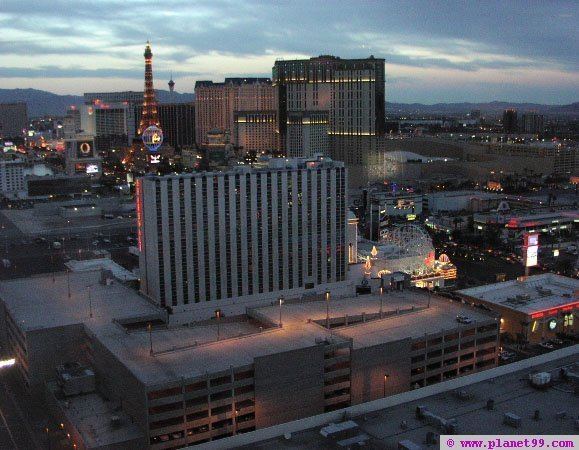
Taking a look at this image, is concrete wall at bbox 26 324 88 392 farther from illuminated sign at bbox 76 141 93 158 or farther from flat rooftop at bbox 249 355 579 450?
illuminated sign at bbox 76 141 93 158

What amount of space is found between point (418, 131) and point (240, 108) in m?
48.2

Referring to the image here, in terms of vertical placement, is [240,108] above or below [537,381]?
above

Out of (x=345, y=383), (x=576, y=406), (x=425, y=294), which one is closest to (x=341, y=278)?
(x=425, y=294)

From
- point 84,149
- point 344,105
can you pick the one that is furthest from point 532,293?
point 84,149

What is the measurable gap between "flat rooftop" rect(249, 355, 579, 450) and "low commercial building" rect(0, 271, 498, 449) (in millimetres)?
4645

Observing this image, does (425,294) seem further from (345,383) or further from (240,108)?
(240,108)

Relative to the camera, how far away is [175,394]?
18.2m

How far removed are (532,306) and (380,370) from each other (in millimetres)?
10439

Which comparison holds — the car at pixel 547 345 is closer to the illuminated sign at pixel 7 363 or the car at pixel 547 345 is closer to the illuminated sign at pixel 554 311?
the illuminated sign at pixel 554 311

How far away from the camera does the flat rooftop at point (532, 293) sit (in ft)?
95.1

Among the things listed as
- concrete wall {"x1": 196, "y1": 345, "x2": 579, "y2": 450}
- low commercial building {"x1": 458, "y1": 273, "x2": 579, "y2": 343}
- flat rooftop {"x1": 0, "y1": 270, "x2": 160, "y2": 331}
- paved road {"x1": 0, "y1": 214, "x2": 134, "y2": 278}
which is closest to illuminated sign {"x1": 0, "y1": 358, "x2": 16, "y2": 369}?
flat rooftop {"x1": 0, "y1": 270, "x2": 160, "y2": 331}

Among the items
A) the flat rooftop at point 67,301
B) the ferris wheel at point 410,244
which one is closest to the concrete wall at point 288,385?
the flat rooftop at point 67,301

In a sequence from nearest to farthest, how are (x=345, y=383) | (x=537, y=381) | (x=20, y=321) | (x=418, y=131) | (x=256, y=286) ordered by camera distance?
(x=537, y=381)
(x=345, y=383)
(x=20, y=321)
(x=256, y=286)
(x=418, y=131)

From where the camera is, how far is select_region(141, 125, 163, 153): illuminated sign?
270 feet
